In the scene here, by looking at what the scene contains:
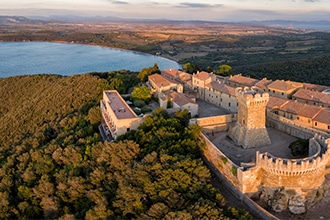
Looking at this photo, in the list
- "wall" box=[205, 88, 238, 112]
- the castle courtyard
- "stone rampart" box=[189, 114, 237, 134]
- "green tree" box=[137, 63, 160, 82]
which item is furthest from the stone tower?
"green tree" box=[137, 63, 160, 82]

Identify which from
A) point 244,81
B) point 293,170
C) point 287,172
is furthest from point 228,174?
point 244,81

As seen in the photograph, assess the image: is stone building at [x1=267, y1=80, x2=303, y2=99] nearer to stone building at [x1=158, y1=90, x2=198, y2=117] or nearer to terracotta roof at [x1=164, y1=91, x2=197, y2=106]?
stone building at [x1=158, y1=90, x2=198, y2=117]

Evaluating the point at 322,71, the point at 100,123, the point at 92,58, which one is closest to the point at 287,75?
the point at 322,71

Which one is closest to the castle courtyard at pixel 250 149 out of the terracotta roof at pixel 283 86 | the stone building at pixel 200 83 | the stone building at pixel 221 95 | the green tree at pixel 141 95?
the stone building at pixel 221 95

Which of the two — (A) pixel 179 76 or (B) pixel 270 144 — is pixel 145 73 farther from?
(B) pixel 270 144

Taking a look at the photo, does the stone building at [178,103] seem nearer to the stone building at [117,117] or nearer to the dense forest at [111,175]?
the dense forest at [111,175]

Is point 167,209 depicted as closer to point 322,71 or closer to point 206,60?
point 322,71
